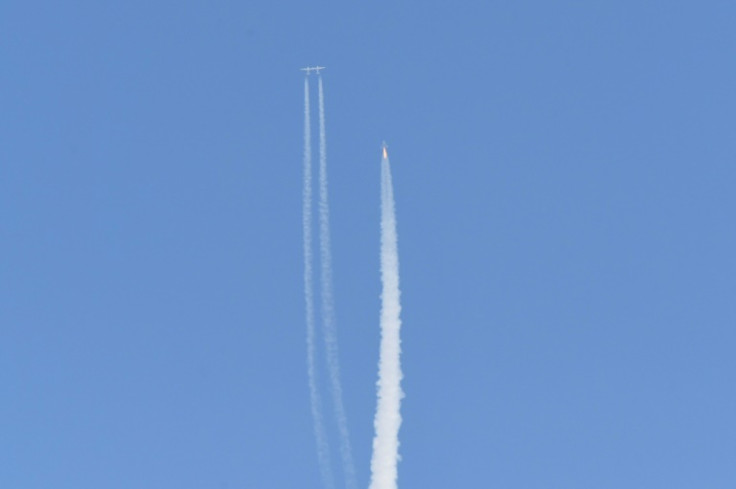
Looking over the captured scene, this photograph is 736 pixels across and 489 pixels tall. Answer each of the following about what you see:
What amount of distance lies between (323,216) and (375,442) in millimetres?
9183

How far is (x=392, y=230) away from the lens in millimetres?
54125

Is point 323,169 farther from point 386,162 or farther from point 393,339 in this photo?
point 393,339

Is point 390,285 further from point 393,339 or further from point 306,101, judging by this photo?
point 306,101

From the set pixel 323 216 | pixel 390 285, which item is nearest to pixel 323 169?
pixel 323 216

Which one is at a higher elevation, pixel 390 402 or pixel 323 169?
pixel 323 169

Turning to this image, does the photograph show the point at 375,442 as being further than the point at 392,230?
No

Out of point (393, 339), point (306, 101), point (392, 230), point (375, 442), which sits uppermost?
point (306, 101)

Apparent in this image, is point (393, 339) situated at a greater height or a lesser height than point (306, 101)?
lesser

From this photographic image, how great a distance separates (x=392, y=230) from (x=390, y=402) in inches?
279

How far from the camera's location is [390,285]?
53281 mm

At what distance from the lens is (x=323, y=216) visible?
53594 mm

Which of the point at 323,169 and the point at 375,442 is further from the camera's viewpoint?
the point at 323,169

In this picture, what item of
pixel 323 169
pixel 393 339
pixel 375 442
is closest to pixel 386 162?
Answer: pixel 323 169

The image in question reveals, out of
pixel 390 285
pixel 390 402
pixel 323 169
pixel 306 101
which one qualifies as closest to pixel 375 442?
pixel 390 402
